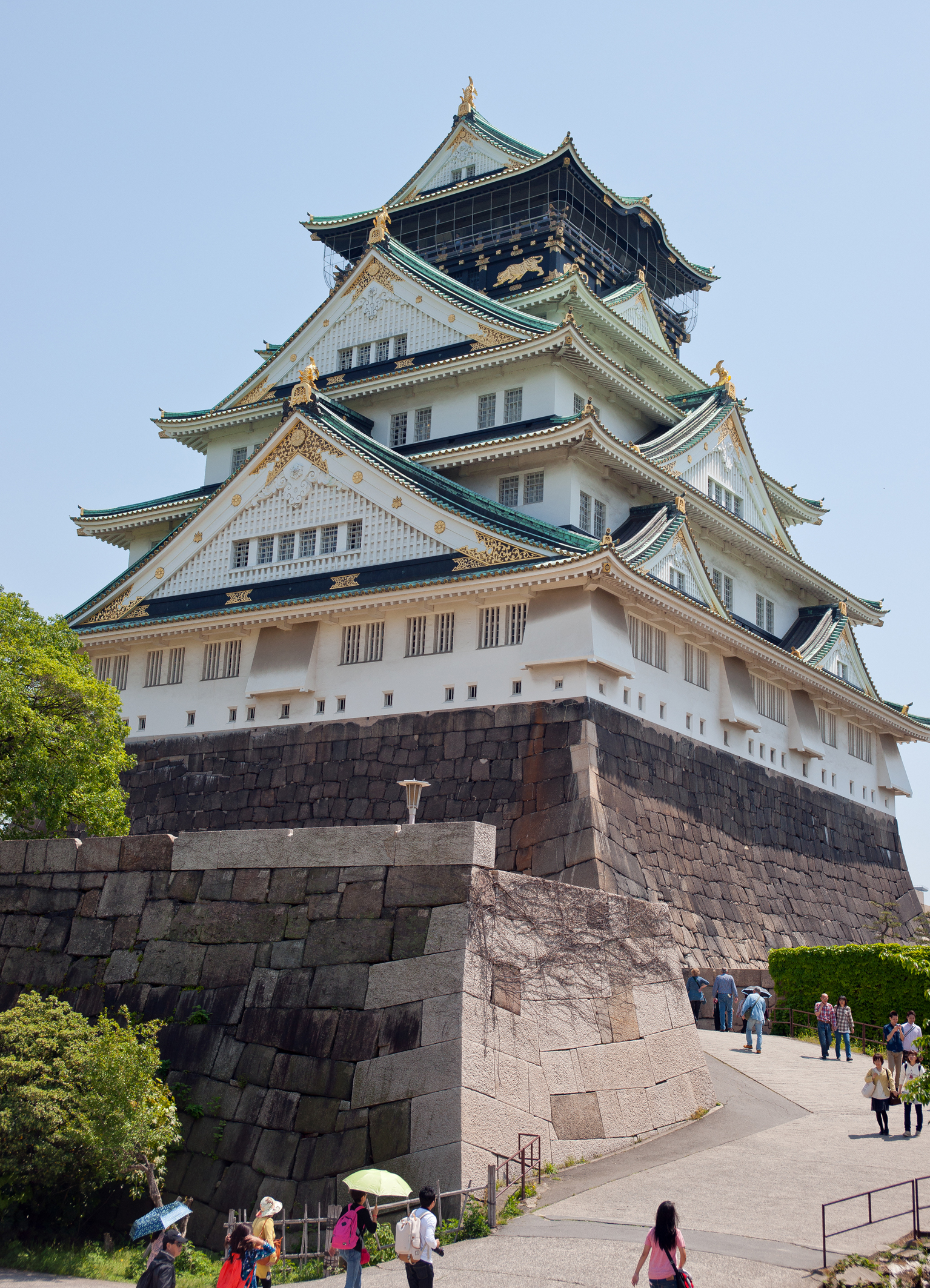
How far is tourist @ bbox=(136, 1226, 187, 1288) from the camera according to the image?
28.9 ft

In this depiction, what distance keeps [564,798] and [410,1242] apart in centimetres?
1427

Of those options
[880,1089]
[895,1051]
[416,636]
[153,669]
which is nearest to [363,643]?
[416,636]

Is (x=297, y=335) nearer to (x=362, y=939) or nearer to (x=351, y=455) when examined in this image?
(x=351, y=455)

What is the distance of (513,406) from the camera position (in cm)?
3095

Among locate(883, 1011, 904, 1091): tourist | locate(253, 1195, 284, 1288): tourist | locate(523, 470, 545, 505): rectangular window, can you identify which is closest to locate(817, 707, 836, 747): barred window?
locate(523, 470, 545, 505): rectangular window

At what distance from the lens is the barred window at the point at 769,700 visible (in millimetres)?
30906

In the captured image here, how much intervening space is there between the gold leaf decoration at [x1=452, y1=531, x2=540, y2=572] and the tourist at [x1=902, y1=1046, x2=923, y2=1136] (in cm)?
1153

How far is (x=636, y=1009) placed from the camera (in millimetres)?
15305

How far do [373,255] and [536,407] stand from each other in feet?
26.0

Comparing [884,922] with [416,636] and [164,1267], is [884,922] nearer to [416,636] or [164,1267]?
[416,636]

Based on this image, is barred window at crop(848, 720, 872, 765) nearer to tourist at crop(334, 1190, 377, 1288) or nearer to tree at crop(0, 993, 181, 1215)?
tree at crop(0, 993, 181, 1215)

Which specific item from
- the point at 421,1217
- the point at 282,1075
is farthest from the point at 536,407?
→ the point at 421,1217

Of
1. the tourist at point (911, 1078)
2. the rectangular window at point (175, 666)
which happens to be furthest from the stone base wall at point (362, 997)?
the rectangular window at point (175, 666)

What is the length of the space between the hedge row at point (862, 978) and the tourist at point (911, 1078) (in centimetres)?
417
